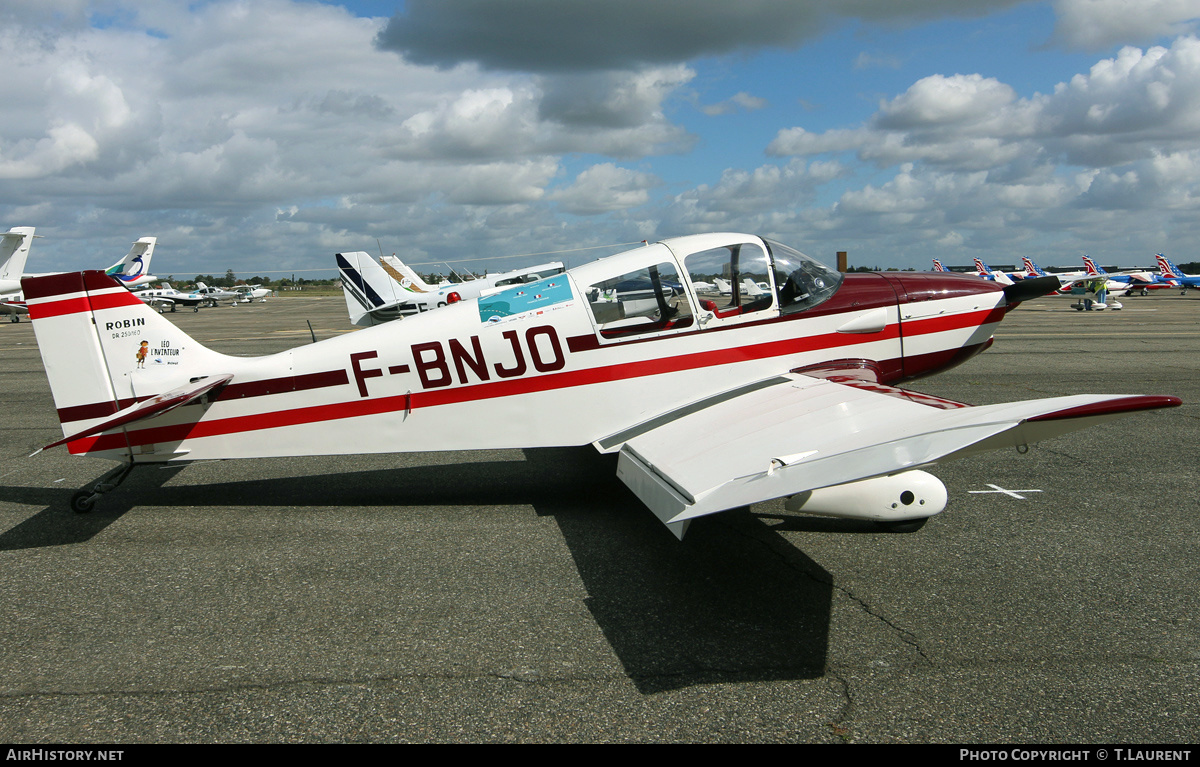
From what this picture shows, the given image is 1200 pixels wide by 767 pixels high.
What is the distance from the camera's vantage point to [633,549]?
16.3 ft

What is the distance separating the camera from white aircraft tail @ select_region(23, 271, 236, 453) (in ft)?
18.7

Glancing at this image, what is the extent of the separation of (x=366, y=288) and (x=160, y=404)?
20.1 m

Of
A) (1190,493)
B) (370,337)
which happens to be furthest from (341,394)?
(1190,493)

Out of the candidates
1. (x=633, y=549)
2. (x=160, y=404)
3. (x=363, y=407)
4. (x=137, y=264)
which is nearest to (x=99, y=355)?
(x=160, y=404)

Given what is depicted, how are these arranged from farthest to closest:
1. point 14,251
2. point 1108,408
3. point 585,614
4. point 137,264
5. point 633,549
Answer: point 137,264, point 14,251, point 633,549, point 585,614, point 1108,408

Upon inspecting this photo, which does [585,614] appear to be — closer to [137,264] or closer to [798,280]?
[798,280]

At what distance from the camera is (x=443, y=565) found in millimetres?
4719

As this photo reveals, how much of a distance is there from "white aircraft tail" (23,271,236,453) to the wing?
3633mm

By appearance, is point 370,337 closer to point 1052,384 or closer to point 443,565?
point 443,565

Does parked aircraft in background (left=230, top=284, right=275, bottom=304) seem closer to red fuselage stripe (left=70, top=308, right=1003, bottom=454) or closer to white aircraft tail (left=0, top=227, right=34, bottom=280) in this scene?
white aircraft tail (left=0, top=227, right=34, bottom=280)

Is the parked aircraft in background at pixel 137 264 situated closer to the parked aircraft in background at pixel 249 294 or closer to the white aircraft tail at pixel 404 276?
the parked aircraft in background at pixel 249 294

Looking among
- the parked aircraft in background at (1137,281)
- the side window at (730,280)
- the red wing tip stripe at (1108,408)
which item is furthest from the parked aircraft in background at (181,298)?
the parked aircraft in background at (1137,281)

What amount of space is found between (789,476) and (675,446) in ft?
4.48

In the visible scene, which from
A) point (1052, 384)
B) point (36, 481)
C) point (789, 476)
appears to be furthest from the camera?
point (1052, 384)
